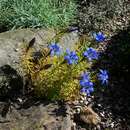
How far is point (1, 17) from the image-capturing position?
5324 mm

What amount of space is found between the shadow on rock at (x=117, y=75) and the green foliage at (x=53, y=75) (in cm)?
56

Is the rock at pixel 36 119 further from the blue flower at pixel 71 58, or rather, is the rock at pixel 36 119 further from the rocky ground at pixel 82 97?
the blue flower at pixel 71 58

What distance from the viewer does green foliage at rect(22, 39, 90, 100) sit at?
4070mm

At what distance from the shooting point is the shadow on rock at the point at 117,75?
4.59 m

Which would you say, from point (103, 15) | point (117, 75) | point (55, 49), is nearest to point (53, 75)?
point (55, 49)

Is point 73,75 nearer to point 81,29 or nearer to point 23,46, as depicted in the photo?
point 23,46

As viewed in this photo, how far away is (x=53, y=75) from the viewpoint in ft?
Answer: 13.4

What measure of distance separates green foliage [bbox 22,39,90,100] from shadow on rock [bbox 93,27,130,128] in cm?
56

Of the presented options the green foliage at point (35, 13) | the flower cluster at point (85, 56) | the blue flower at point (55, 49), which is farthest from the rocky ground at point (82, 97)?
the blue flower at point (55, 49)

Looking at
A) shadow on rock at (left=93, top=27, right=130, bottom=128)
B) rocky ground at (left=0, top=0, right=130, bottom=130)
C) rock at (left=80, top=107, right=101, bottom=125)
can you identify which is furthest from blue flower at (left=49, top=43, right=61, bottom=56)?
shadow on rock at (left=93, top=27, right=130, bottom=128)

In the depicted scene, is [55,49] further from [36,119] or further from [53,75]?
[36,119]

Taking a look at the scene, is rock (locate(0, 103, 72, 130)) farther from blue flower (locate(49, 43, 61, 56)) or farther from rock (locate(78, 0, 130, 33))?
rock (locate(78, 0, 130, 33))

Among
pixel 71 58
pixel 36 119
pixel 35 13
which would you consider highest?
pixel 35 13

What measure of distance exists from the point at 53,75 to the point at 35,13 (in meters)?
1.49
